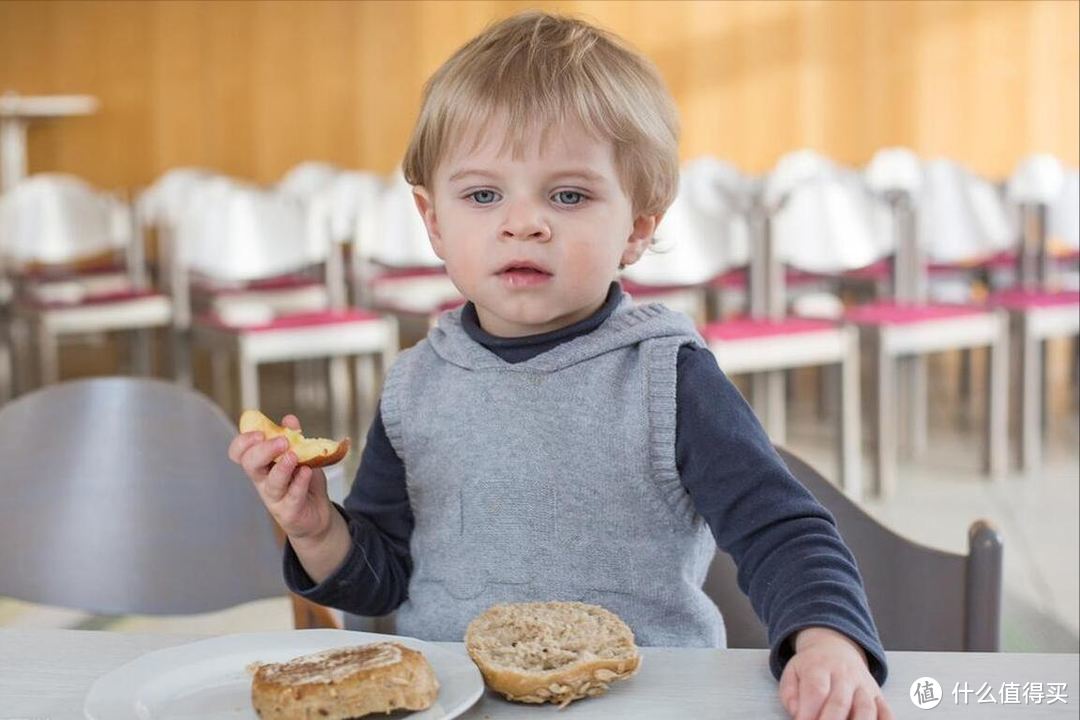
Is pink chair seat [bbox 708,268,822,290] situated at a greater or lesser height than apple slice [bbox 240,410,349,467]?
lesser

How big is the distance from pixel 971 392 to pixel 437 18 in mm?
5071

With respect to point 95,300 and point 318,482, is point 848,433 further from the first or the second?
point 318,482

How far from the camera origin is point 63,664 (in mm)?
795

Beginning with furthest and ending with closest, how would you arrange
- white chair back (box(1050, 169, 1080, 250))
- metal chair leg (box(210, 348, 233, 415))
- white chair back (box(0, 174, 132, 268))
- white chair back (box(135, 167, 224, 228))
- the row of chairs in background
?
metal chair leg (box(210, 348, 233, 415)), white chair back (box(0, 174, 132, 268)), white chair back (box(135, 167, 224, 228)), white chair back (box(1050, 169, 1080, 250)), the row of chairs in background

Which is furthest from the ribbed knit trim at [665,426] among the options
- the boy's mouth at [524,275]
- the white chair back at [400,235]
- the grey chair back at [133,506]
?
the white chair back at [400,235]

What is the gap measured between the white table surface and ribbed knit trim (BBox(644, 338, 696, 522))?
0.78 feet

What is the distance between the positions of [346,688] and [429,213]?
0.54 m

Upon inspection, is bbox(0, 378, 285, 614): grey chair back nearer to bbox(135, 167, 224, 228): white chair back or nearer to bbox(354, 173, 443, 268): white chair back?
bbox(354, 173, 443, 268): white chair back

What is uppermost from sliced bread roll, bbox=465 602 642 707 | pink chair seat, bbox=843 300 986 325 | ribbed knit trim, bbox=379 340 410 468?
ribbed knit trim, bbox=379 340 410 468

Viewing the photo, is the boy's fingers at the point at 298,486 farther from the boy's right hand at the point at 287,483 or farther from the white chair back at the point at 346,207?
the white chair back at the point at 346,207

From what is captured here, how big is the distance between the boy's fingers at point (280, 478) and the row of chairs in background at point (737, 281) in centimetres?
246

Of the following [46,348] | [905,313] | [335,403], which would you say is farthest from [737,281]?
[46,348]

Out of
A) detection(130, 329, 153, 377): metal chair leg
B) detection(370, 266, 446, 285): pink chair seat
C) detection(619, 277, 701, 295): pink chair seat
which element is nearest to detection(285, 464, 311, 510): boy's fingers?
→ detection(619, 277, 701, 295): pink chair seat

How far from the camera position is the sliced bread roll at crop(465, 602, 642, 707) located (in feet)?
2.35
